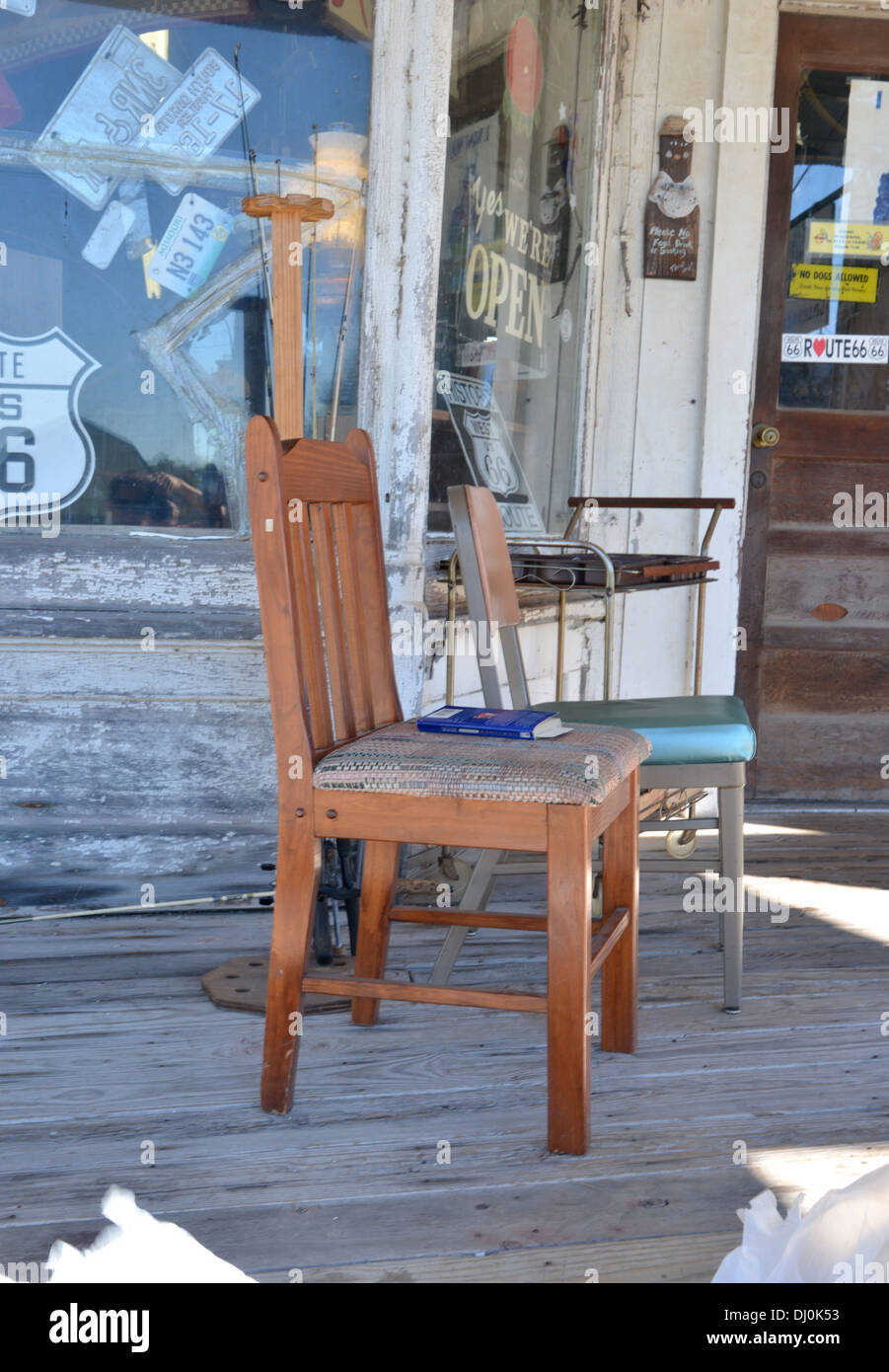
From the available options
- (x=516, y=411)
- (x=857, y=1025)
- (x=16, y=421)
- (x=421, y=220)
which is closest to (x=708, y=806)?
(x=516, y=411)

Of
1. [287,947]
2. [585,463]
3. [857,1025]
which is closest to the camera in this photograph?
[287,947]

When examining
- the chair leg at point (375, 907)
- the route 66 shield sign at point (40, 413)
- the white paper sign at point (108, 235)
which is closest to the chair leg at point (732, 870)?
the chair leg at point (375, 907)

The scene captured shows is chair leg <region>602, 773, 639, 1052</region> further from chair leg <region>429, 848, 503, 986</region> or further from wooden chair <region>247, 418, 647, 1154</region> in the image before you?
chair leg <region>429, 848, 503, 986</region>

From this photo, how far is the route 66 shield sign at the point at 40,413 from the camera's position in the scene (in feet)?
8.65

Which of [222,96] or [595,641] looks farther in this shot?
[595,641]

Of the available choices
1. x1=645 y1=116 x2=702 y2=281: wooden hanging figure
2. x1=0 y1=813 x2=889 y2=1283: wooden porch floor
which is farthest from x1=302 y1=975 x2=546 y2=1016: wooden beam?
x1=645 y1=116 x2=702 y2=281: wooden hanging figure

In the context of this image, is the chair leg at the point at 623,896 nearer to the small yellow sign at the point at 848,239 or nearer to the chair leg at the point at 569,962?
the chair leg at the point at 569,962

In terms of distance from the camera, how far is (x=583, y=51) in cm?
352

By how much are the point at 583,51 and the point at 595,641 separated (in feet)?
5.35

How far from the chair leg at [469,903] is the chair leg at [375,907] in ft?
0.57

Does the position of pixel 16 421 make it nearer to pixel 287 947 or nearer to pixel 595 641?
pixel 287 947

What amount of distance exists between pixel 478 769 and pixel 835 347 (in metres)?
2.58

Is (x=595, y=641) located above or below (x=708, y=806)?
above

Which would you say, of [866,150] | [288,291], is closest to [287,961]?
[288,291]
